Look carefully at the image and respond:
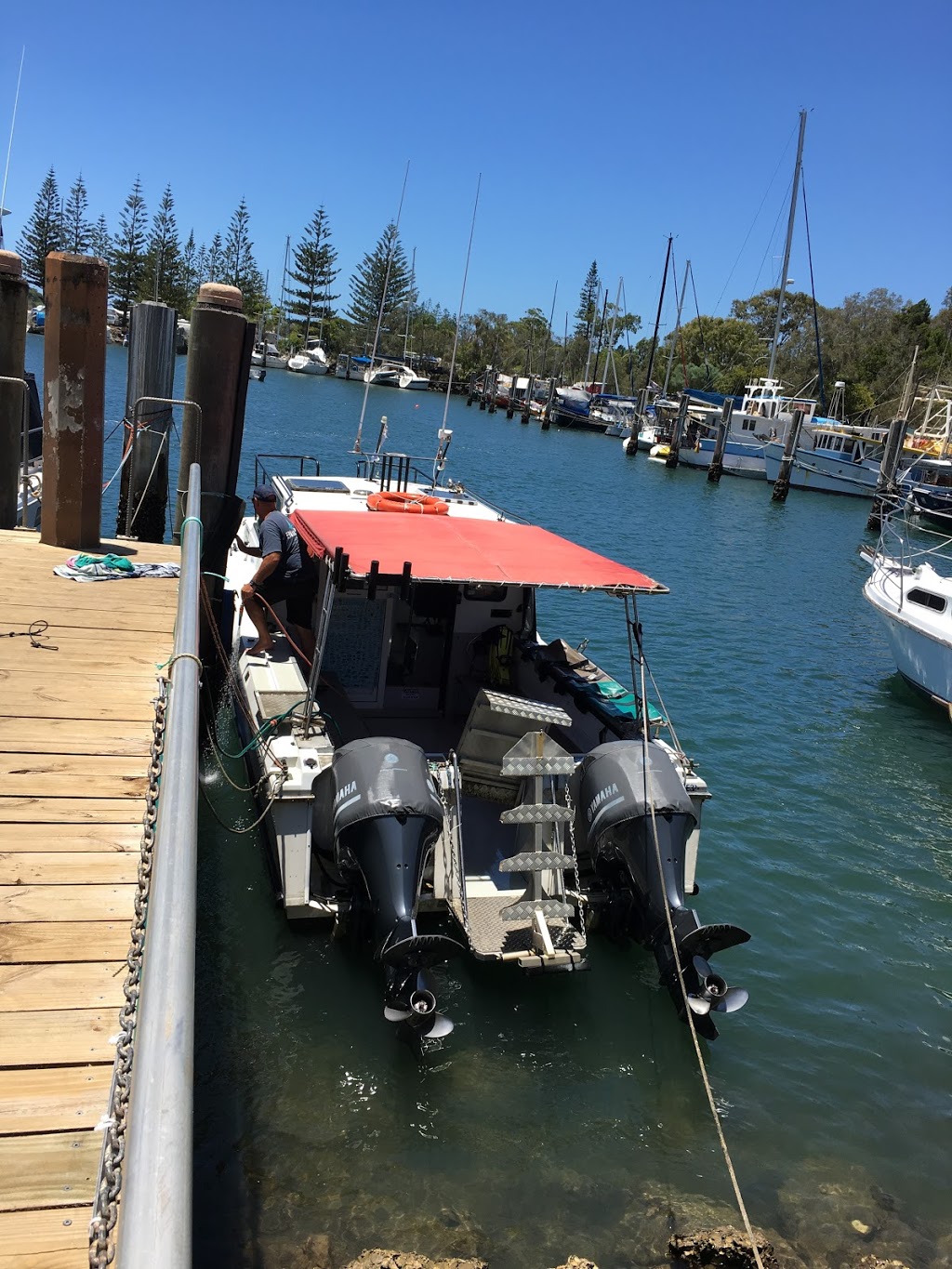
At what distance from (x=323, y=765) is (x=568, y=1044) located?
2.50 m

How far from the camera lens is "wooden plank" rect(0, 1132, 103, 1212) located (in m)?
2.29

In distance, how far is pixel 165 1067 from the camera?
129cm

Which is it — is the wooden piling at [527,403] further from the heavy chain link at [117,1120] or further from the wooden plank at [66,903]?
the heavy chain link at [117,1120]

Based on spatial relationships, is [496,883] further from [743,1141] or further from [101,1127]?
[101,1127]

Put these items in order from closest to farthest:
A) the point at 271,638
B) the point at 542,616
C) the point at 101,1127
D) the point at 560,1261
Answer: the point at 101,1127
the point at 560,1261
the point at 271,638
the point at 542,616

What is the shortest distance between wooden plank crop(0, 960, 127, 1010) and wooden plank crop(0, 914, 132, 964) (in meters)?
0.04

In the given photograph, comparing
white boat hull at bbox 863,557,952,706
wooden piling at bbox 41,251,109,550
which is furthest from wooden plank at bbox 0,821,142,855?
white boat hull at bbox 863,557,952,706

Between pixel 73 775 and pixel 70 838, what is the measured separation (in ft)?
1.84

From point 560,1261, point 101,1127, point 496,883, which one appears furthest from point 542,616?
point 101,1127

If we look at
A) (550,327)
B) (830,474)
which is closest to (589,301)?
(550,327)

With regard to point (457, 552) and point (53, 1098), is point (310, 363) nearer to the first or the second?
point (457, 552)

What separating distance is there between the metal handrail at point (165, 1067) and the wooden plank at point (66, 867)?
5.90 ft

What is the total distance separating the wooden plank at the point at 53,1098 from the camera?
97.6 inches

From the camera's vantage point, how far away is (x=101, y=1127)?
246cm
